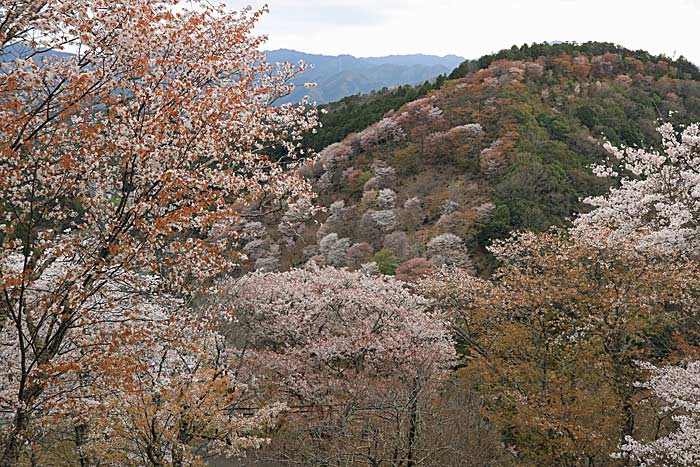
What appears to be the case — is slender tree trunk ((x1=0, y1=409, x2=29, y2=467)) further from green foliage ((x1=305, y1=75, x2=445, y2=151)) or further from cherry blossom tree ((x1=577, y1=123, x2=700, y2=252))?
green foliage ((x1=305, y1=75, x2=445, y2=151))

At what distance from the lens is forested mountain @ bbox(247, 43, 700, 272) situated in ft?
95.8

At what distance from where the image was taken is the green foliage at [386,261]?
26375 mm

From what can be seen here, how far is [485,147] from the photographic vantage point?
34.8 metres

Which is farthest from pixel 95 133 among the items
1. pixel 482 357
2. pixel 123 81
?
pixel 482 357

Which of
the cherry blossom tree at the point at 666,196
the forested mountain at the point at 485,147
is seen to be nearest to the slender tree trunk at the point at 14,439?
the cherry blossom tree at the point at 666,196

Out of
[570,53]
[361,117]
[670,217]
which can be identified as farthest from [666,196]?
[570,53]

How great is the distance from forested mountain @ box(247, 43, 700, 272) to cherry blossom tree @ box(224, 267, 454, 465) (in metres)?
10.5

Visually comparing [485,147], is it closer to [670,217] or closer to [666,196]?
[666,196]

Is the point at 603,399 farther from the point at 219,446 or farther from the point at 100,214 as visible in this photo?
the point at 100,214

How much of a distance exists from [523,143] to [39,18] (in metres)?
31.7

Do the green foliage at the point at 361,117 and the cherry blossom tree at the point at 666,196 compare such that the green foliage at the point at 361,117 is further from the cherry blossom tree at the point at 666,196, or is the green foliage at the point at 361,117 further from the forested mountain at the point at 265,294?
the cherry blossom tree at the point at 666,196

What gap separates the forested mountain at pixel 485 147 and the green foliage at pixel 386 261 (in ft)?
0.23

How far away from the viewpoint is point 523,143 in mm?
33062

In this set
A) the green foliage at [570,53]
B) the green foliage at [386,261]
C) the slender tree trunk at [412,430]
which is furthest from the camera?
the green foliage at [570,53]
